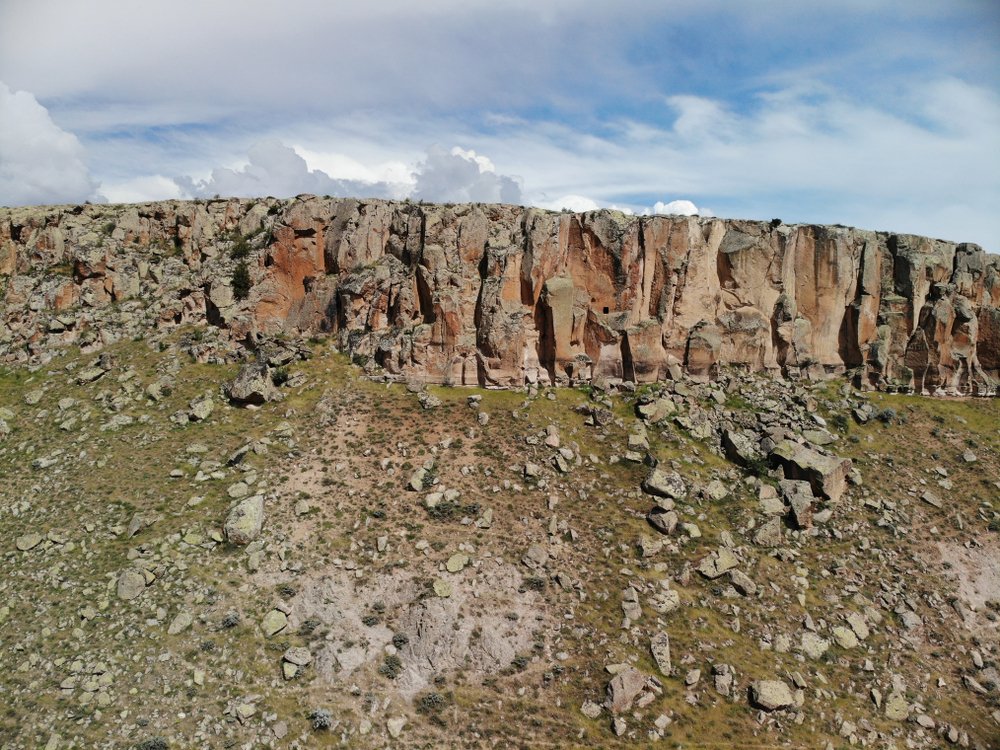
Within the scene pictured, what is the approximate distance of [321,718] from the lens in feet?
74.6

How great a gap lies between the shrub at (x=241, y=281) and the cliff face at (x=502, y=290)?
431mm

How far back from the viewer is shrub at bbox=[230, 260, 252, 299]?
41.8 meters

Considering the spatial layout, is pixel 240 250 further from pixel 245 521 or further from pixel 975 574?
pixel 975 574

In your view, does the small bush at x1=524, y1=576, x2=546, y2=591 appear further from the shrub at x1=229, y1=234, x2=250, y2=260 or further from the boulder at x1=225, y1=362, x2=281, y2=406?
the shrub at x1=229, y1=234, x2=250, y2=260

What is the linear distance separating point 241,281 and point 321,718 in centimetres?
Result: 3066

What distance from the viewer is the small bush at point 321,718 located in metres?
22.6

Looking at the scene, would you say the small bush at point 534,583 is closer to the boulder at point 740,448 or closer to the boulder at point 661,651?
the boulder at point 661,651

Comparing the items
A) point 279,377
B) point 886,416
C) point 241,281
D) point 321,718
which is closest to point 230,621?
point 321,718

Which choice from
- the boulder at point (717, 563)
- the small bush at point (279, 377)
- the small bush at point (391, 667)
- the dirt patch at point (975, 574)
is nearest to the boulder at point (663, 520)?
the boulder at point (717, 563)

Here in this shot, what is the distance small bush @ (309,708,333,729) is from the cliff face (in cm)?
2162

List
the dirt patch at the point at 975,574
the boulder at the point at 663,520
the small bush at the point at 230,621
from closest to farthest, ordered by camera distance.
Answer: the small bush at the point at 230,621, the boulder at the point at 663,520, the dirt patch at the point at 975,574

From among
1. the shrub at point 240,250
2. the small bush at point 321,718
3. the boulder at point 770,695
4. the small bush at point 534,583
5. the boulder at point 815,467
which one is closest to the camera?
the small bush at point 321,718

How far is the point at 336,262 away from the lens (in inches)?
1661

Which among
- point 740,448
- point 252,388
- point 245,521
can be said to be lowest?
point 245,521
